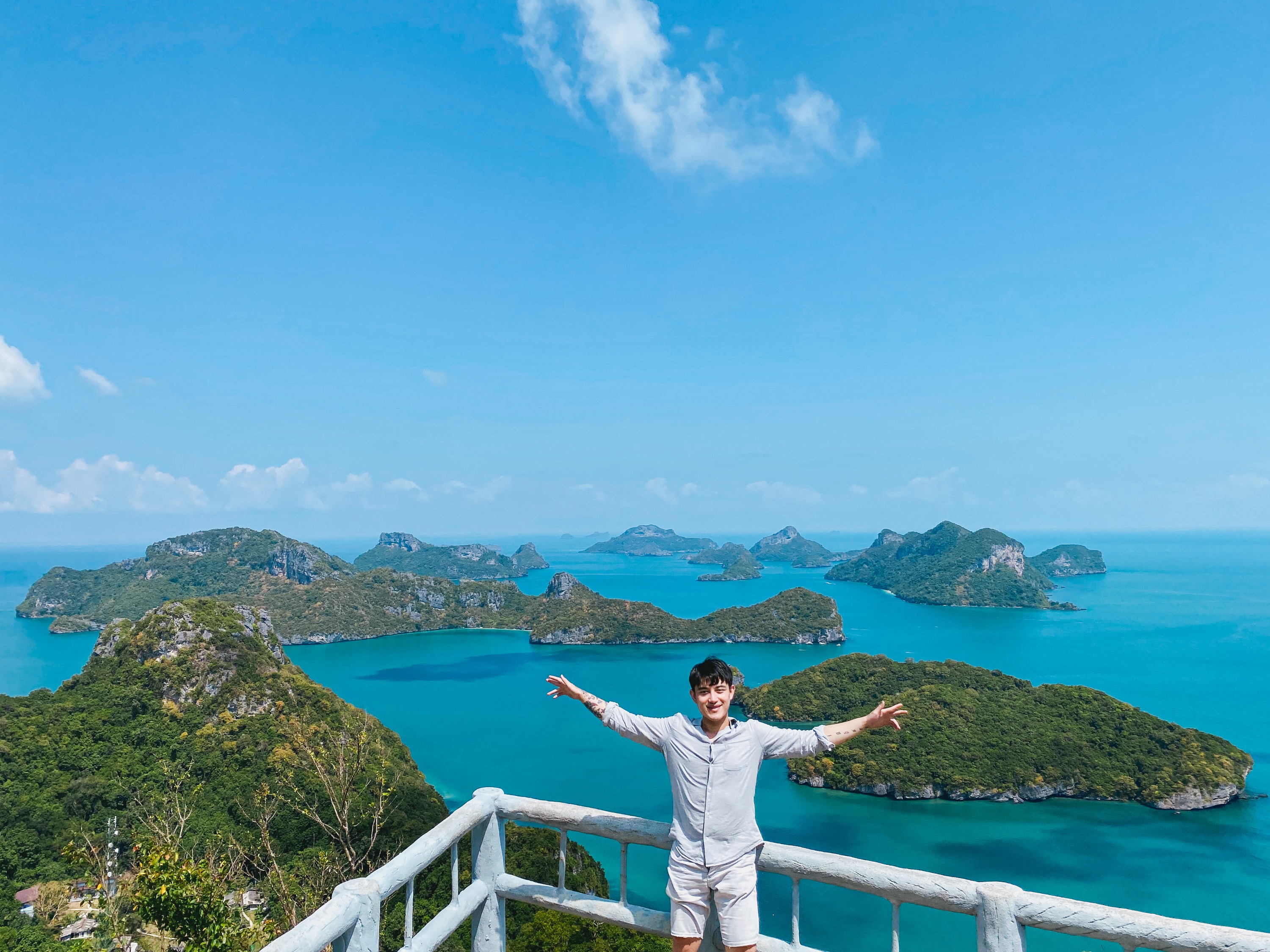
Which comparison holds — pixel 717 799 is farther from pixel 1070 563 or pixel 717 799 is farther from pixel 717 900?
pixel 1070 563

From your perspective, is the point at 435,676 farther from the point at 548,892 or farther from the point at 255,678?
the point at 548,892

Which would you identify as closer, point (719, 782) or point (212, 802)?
point (719, 782)

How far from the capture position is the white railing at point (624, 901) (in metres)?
2.07

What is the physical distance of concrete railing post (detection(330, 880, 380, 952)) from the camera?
2.30 m

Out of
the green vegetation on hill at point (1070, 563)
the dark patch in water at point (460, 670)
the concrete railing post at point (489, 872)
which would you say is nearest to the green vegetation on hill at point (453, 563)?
the dark patch in water at point (460, 670)

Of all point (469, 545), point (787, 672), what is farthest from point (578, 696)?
point (469, 545)

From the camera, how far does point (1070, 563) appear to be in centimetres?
15575

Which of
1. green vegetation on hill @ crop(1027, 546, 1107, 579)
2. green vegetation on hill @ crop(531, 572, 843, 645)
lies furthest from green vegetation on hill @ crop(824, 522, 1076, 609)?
green vegetation on hill @ crop(531, 572, 843, 645)

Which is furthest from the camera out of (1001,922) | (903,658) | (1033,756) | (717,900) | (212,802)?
(903,658)

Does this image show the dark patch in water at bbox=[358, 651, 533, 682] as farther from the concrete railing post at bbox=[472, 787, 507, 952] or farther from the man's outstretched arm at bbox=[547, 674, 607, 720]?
the man's outstretched arm at bbox=[547, 674, 607, 720]

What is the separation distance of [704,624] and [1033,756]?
5463cm

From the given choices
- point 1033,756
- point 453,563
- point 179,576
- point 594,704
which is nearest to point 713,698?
point 594,704

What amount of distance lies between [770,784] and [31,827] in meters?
33.6

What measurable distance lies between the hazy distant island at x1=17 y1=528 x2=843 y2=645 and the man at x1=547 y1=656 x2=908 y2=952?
8147 centimetres
